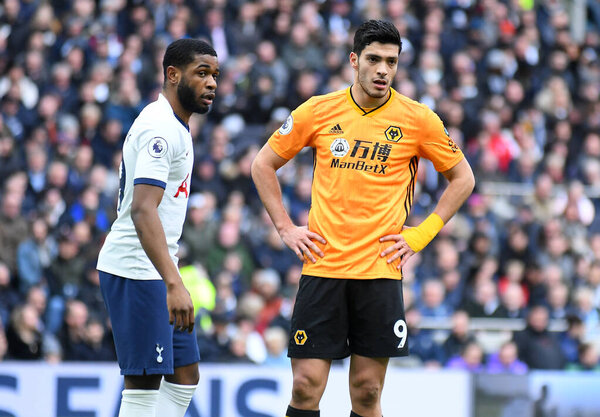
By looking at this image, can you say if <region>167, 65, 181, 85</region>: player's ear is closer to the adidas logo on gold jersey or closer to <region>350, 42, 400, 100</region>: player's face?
the adidas logo on gold jersey

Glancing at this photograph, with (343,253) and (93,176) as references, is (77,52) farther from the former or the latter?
(343,253)

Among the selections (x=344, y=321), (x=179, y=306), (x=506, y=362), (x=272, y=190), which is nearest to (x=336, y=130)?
(x=272, y=190)

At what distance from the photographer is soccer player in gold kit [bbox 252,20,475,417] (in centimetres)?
618

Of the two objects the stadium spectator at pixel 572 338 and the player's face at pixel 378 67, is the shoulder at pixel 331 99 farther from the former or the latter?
the stadium spectator at pixel 572 338

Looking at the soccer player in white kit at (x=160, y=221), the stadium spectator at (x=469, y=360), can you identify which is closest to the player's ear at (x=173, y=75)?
the soccer player in white kit at (x=160, y=221)

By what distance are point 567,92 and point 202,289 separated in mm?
6962

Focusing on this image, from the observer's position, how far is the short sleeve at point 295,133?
636 cm

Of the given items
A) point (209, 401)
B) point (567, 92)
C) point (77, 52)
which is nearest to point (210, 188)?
point (77, 52)

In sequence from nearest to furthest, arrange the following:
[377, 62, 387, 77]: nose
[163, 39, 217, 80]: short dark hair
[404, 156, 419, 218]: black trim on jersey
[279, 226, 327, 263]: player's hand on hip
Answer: [163, 39, 217, 80]: short dark hair → [377, 62, 387, 77]: nose → [279, 226, 327, 263]: player's hand on hip → [404, 156, 419, 218]: black trim on jersey

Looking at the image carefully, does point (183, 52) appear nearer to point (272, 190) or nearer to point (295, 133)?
point (295, 133)

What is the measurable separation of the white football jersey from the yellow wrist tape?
4.23 feet

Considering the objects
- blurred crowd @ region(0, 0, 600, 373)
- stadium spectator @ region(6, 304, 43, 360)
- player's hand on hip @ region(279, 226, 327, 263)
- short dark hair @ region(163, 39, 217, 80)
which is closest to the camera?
short dark hair @ region(163, 39, 217, 80)

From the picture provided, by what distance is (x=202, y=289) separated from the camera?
11.8 metres

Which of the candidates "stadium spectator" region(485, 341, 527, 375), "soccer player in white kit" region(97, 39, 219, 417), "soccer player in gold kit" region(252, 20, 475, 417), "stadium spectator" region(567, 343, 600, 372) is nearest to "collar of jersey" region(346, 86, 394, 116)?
"soccer player in gold kit" region(252, 20, 475, 417)
